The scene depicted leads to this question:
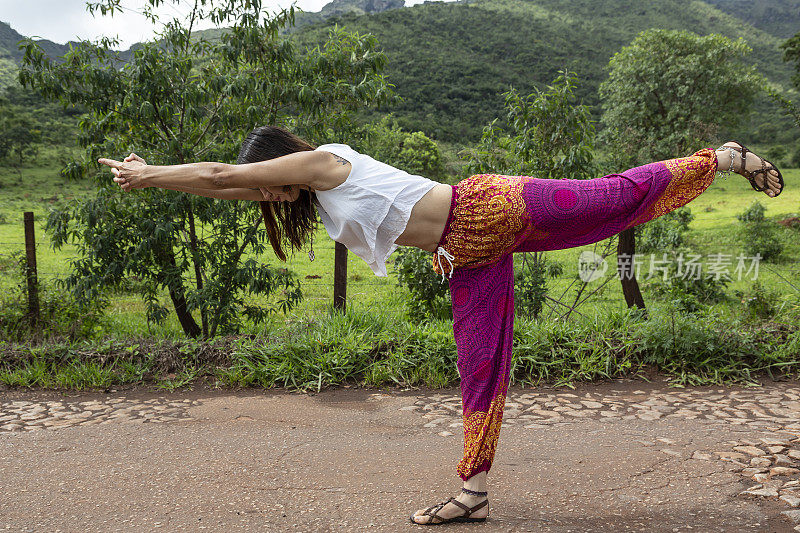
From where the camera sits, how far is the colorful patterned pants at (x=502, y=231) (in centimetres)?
238

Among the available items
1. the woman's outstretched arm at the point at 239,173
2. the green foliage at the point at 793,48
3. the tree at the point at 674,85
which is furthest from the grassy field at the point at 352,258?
the green foliage at the point at 793,48

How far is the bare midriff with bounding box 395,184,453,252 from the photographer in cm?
242

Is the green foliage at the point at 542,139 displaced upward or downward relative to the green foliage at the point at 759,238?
upward

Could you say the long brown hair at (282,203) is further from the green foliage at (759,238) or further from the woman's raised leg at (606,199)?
the green foliage at (759,238)

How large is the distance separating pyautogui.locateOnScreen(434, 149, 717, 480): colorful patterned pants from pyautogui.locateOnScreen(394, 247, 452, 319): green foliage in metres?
3.35

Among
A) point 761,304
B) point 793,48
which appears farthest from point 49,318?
point 793,48

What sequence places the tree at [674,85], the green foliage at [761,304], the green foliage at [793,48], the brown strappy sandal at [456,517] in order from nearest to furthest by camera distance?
the brown strappy sandal at [456,517]
the green foliage at [761,304]
the green foliage at [793,48]
the tree at [674,85]

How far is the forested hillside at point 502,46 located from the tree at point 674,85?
5.36 meters

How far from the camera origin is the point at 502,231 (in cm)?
240

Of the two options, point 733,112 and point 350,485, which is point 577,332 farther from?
point 733,112

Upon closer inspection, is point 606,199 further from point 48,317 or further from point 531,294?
point 48,317

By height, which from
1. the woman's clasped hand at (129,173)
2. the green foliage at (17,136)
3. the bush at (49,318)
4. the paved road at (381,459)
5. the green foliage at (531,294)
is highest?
the green foliage at (17,136)

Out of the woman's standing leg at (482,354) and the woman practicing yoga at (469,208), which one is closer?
the woman practicing yoga at (469,208)

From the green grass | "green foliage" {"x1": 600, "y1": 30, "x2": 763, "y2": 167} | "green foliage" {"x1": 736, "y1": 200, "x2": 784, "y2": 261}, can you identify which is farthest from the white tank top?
"green foliage" {"x1": 600, "y1": 30, "x2": 763, "y2": 167}
